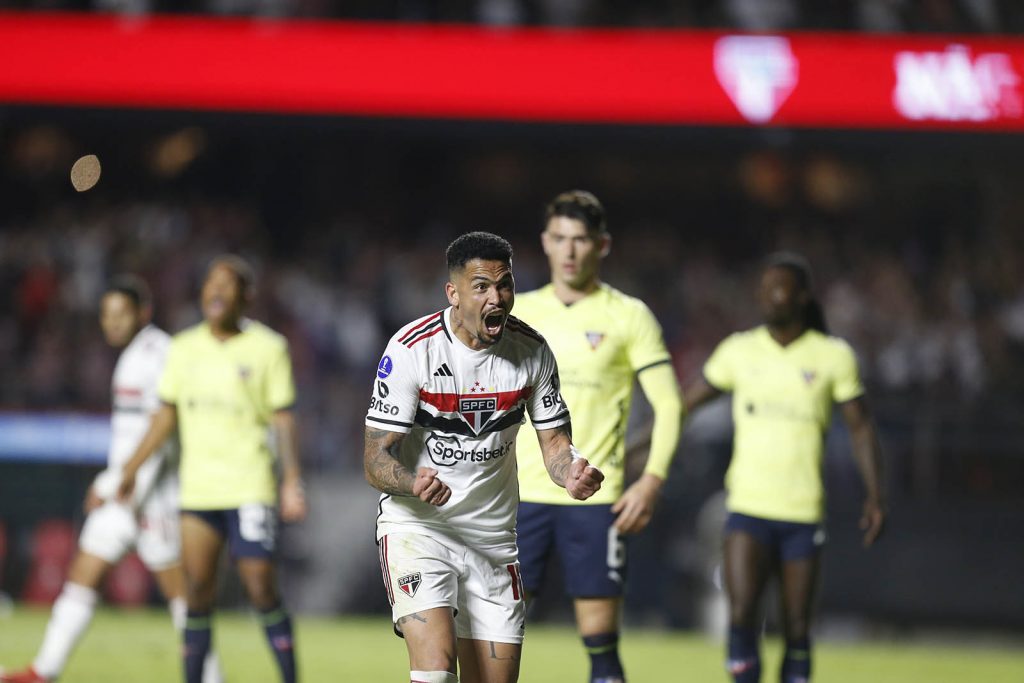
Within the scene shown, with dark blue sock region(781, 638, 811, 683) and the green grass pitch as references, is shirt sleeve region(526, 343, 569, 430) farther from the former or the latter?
the green grass pitch

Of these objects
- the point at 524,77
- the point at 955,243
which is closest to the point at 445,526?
the point at 524,77

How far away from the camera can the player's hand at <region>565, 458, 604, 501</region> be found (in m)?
5.20

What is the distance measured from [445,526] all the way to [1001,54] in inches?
499

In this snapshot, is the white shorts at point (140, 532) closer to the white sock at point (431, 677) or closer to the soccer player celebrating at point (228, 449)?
the soccer player celebrating at point (228, 449)

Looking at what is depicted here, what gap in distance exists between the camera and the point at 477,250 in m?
5.29

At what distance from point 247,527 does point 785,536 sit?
278 centimetres

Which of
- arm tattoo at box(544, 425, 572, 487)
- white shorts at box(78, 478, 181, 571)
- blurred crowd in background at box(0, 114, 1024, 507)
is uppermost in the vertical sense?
blurred crowd in background at box(0, 114, 1024, 507)

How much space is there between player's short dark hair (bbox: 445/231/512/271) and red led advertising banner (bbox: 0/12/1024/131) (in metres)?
11.6

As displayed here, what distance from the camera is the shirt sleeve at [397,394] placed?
5355mm

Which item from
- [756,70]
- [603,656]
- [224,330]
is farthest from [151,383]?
[756,70]

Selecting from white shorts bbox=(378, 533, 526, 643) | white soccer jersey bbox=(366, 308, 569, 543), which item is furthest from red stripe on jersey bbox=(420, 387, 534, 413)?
white shorts bbox=(378, 533, 526, 643)

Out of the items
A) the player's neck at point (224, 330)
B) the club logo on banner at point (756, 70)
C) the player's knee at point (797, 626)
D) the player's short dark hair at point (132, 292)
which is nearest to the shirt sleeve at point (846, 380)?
the player's knee at point (797, 626)

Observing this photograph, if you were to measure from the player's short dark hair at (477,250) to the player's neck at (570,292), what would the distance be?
1790 millimetres

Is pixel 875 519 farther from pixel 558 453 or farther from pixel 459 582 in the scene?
pixel 459 582
